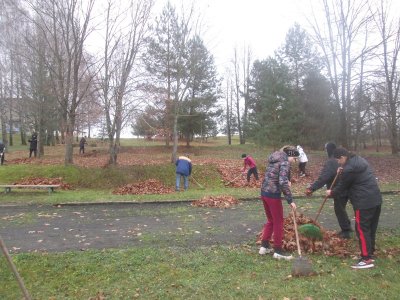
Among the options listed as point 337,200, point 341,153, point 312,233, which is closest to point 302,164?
point 337,200

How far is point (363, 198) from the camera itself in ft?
19.0

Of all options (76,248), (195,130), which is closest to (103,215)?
(76,248)

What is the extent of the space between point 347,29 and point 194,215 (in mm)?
19572

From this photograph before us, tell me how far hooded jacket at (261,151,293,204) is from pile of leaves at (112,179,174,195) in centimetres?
881

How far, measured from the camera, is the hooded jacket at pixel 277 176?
597cm

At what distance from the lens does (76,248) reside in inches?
268

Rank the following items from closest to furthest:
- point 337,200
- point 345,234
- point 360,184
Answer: point 360,184
point 345,234
point 337,200

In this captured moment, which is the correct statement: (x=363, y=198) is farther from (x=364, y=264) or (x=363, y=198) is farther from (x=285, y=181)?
(x=285, y=181)

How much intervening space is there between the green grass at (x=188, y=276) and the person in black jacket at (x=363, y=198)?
0.32 meters

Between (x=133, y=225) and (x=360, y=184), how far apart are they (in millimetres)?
5263

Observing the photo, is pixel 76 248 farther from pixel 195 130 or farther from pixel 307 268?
pixel 195 130

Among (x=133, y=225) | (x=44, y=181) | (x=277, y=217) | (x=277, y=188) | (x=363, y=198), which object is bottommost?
(x=133, y=225)

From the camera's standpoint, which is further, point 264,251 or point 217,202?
point 217,202

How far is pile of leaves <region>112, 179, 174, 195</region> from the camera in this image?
48.1 ft
